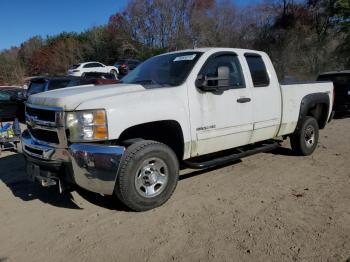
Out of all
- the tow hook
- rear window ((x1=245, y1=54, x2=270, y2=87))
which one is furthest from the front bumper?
rear window ((x1=245, y1=54, x2=270, y2=87))

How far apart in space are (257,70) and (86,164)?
125 inches

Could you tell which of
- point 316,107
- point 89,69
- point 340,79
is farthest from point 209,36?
point 316,107

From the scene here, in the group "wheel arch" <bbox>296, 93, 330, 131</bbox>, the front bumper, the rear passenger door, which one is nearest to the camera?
the front bumper

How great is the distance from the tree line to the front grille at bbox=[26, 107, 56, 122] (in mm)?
22875

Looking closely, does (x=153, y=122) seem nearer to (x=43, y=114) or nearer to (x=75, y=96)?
(x=75, y=96)

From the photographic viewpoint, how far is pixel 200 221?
4.23 metres

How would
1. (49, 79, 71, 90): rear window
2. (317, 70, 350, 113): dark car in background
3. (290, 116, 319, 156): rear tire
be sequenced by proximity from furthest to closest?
(317, 70, 350, 113): dark car in background
(49, 79, 71, 90): rear window
(290, 116, 319, 156): rear tire

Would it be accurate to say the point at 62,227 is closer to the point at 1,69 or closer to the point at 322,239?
the point at 322,239

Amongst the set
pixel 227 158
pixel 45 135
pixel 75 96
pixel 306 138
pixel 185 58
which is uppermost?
pixel 185 58

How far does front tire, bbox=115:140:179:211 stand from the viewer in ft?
13.9

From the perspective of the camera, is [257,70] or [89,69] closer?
[257,70]

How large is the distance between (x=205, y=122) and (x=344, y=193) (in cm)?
204

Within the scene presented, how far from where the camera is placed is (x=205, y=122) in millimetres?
5012

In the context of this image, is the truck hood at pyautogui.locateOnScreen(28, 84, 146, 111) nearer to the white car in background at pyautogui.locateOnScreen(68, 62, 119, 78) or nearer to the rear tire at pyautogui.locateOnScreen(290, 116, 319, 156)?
the rear tire at pyautogui.locateOnScreen(290, 116, 319, 156)
